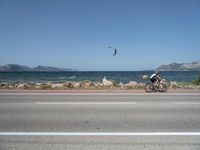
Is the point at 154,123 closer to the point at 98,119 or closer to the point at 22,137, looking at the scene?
the point at 98,119

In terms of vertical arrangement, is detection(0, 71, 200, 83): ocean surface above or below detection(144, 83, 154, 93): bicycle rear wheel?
below

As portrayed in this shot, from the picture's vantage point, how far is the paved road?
647 cm

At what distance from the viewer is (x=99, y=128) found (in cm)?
789

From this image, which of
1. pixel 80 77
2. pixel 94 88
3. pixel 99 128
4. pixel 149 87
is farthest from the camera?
pixel 80 77

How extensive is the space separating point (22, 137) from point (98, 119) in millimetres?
2743

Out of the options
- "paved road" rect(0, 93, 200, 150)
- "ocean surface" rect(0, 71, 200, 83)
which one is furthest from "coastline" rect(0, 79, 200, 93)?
"ocean surface" rect(0, 71, 200, 83)

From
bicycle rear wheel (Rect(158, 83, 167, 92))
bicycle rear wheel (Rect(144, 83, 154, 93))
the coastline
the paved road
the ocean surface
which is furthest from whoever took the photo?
the ocean surface

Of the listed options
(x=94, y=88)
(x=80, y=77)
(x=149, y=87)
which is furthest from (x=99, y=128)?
(x=80, y=77)

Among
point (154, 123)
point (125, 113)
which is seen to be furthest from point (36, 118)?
point (154, 123)

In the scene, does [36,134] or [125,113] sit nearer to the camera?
[36,134]

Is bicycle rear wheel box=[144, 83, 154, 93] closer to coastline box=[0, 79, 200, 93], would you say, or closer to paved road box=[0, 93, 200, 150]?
coastline box=[0, 79, 200, 93]

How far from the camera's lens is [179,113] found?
10195 mm

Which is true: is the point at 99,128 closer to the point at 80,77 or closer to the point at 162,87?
the point at 162,87

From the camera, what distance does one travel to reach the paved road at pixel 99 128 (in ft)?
21.2
